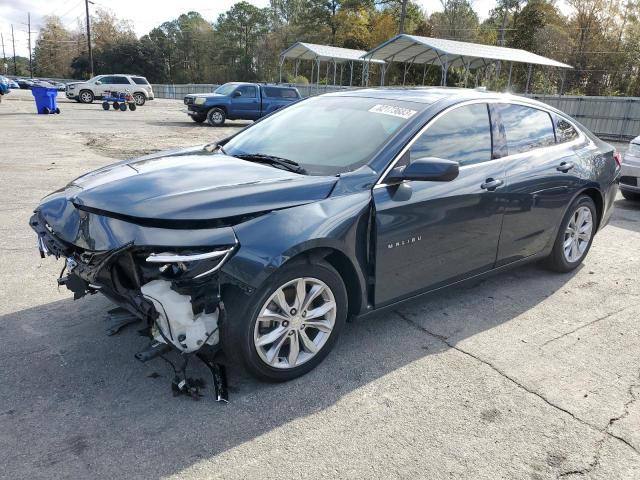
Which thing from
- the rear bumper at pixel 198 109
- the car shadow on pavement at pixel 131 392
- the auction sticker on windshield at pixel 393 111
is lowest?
the car shadow on pavement at pixel 131 392

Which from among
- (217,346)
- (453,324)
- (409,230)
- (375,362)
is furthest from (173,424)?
(453,324)

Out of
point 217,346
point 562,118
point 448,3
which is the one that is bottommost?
point 217,346

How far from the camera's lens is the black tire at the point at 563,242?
4.71m

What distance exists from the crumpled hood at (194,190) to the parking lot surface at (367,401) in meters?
1.02

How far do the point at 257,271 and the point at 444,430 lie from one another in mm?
1287

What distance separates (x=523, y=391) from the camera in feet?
10.1

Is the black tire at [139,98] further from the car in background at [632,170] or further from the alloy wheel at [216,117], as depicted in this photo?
the car in background at [632,170]

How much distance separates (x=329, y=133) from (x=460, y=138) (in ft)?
3.17

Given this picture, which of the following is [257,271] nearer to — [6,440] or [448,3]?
[6,440]

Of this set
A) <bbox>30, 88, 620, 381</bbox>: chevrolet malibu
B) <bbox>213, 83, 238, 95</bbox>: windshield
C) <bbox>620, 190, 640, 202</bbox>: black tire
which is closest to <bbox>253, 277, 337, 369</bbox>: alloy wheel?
<bbox>30, 88, 620, 381</bbox>: chevrolet malibu

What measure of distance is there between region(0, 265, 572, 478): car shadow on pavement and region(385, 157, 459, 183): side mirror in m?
1.17

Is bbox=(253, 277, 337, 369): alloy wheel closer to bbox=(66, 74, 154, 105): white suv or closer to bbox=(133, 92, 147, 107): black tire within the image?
bbox=(66, 74, 154, 105): white suv

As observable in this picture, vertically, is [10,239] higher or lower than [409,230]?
lower

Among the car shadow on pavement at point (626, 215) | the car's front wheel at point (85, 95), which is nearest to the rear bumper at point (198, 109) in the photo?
the car's front wheel at point (85, 95)
